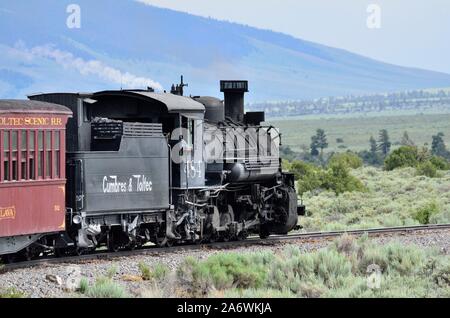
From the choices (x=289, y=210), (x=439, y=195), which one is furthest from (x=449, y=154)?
(x=289, y=210)

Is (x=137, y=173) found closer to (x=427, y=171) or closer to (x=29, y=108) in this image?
(x=29, y=108)

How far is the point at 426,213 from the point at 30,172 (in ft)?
54.6

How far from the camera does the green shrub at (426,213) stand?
3231 centimetres

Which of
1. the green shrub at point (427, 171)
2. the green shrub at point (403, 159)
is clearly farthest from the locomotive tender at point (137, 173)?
the green shrub at point (403, 159)

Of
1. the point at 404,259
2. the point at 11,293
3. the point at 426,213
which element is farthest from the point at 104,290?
the point at 426,213

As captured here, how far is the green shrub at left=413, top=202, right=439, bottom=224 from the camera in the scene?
3231cm

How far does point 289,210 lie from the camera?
1051 inches

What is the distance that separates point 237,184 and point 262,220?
137cm

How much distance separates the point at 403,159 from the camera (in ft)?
204

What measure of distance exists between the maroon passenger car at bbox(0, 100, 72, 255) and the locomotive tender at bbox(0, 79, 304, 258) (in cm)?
2

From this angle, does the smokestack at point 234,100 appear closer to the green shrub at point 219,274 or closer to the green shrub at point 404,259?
the green shrub at point 404,259

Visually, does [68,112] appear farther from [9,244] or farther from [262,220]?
[262,220]

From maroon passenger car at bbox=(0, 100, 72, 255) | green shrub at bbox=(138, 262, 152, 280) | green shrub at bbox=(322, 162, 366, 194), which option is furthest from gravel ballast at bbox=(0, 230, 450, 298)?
green shrub at bbox=(322, 162, 366, 194)

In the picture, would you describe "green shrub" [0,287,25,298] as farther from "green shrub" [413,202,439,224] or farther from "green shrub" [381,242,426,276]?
"green shrub" [413,202,439,224]
